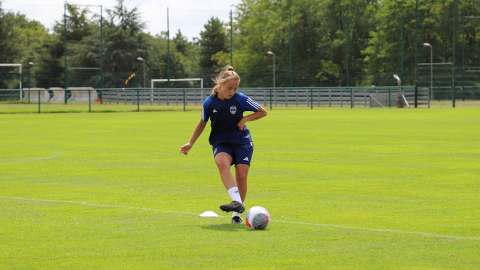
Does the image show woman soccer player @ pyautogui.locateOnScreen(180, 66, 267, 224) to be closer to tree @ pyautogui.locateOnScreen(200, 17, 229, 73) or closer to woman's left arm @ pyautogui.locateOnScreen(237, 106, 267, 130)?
woman's left arm @ pyautogui.locateOnScreen(237, 106, 267, 130)

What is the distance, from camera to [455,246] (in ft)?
18.6

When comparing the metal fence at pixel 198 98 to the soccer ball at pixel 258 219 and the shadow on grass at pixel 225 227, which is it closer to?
the shadow on grass at pixel 225 227

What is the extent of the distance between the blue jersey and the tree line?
54295mm

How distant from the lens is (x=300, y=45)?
69.9m

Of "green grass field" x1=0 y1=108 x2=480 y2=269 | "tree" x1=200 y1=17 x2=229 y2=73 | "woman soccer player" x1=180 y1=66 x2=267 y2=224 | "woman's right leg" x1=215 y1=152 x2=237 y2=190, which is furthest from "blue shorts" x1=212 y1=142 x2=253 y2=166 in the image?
"tree" x1=200 y1=17 x2=229 y2=73

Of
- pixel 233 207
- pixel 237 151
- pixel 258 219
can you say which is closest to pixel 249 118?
pixel 237 151

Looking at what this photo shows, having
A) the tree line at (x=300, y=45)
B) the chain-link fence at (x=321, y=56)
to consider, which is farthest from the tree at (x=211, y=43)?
the chain-link fence at (x=321, y=56)

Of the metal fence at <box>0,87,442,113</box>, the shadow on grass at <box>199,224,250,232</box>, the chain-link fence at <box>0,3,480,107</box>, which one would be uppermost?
the chain-link fence at <box>0,3,480,107</box>

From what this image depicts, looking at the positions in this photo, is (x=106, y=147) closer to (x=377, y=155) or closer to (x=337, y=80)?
(x=377, y=155)

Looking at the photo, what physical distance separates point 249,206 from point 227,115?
60.3 inches

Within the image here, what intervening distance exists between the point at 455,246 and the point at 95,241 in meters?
3.49

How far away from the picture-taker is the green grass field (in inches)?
210

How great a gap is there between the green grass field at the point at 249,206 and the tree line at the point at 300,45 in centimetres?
4821

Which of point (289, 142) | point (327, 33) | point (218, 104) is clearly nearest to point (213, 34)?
point (327, 33)
